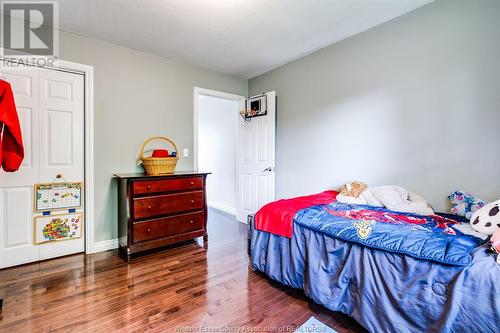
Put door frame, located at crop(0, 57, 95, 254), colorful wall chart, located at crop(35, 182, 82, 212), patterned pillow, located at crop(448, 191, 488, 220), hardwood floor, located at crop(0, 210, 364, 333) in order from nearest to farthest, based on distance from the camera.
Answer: hardwood floor, located at crop(0, 210, 364, 333), patterned pillow, located at crop(448, 191, 488, 220), colorful wall chart, located at crop(35, 182, 82, 212), door frame, located at crop(0, 57, 95, 254)

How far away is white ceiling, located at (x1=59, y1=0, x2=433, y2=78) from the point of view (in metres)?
2.09

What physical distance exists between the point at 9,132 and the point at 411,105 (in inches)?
137

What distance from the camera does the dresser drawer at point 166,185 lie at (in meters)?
2.47

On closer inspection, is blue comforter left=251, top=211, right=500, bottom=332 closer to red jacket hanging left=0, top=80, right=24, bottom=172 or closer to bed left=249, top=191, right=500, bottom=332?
bed left=249, top=191, right=500, bottom=332

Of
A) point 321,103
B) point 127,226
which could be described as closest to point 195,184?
point 127,226

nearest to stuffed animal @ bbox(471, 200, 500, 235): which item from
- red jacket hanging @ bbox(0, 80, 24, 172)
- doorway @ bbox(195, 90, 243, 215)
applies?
doorway @ bbox(195, 90, 243, 215)

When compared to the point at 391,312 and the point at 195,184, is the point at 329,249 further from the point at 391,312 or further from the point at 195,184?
the point at 195,184

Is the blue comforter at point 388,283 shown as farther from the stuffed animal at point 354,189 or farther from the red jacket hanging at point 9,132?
the red jacket hanging at point 9,132

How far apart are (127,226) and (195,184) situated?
85 centimetres

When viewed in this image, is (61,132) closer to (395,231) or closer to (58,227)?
(58,227)

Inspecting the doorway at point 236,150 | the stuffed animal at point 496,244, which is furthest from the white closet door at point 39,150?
the stuffed animal at point 496,244

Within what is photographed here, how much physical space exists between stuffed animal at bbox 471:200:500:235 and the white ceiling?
1807 mm

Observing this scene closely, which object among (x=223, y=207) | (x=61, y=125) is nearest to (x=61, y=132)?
(x=61, y=125)

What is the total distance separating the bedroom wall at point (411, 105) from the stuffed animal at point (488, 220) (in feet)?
1.60
